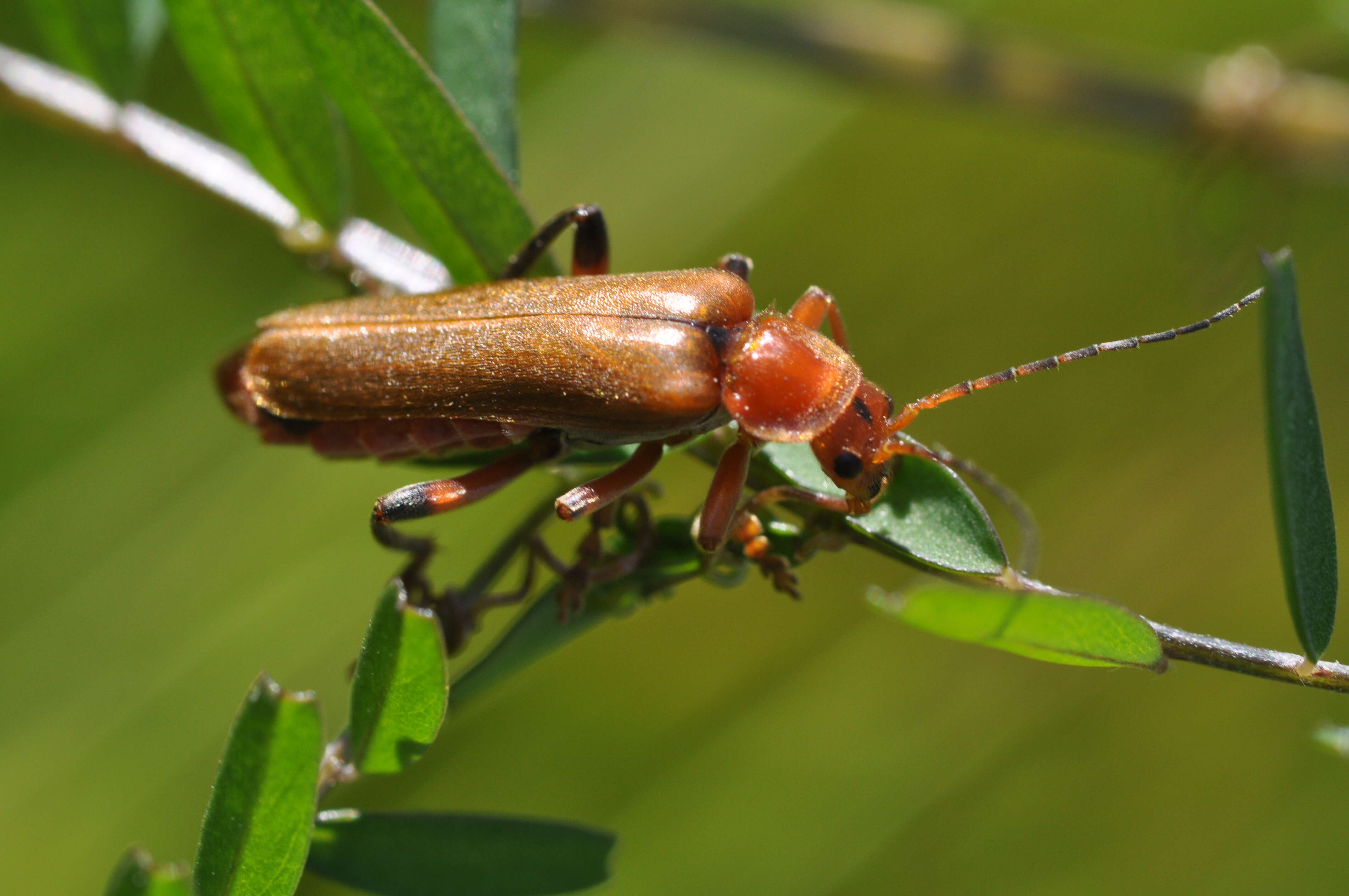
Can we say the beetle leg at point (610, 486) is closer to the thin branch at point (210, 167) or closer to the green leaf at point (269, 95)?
the thin branch at point (210, 167)

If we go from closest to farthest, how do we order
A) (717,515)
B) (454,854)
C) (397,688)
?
(397,688)
(454,854)
(717,515)

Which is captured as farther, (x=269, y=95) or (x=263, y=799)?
(x=269, y=95)

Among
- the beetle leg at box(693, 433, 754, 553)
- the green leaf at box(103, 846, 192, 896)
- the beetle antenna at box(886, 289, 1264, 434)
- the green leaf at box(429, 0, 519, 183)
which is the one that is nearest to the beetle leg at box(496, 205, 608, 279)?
the green leaf at box(429, 0, 519, 183)

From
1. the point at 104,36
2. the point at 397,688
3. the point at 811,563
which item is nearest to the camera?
the point at 397,688

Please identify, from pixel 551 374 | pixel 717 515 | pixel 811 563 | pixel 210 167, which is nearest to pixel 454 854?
pixel 717 515

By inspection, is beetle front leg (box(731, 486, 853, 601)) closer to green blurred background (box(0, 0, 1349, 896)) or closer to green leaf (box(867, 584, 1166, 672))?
green leaf (box(867, 584, 1166, 672))

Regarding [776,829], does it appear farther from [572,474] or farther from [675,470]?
[572,474]

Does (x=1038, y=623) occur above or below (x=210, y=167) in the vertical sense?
below

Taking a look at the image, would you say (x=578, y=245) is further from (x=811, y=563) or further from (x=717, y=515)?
(x=811, y=563)
